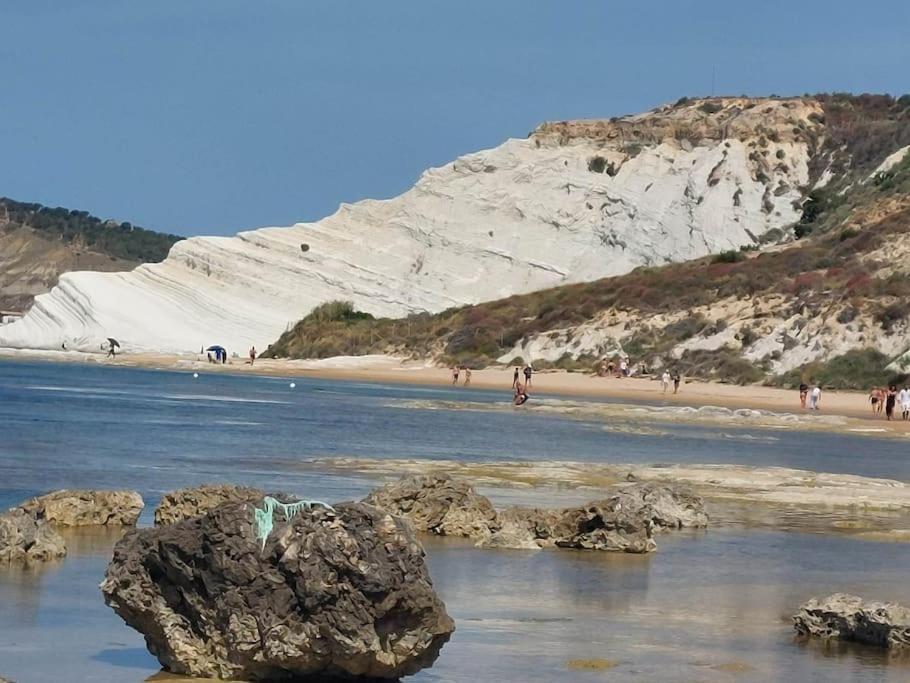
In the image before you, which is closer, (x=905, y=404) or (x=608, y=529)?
(x=608, y=529)

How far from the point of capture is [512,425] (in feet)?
112

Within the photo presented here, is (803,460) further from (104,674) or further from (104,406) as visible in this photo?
(104,674)

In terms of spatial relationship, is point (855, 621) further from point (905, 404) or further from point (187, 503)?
point (905, 404)

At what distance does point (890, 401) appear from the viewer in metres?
41.2

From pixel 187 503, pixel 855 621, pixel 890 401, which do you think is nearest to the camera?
pixel 855 621

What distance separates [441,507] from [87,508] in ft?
9.76

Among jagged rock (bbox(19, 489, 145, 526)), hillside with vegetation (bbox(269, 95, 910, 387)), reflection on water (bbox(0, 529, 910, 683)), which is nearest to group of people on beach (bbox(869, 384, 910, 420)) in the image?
hillside with vegetation (bbox(269, 95, 910, 387))

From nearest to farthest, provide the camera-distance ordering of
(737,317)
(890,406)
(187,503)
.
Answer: (187,503)
(890,406)
(737,317)

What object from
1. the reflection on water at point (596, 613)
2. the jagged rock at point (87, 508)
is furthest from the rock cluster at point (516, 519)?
the jagged rock at point (87, 508)

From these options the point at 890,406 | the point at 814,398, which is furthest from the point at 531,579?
the point at 814,398

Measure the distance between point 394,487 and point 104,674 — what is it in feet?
21.1

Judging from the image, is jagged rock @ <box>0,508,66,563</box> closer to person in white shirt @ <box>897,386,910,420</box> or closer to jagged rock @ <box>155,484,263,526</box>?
jagged rock @ <box>155,484,263,526</box>

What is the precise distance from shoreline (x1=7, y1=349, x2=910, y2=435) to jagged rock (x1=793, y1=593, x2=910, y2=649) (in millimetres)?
26653

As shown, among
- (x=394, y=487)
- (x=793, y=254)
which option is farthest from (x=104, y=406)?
(x=793, y=254)
